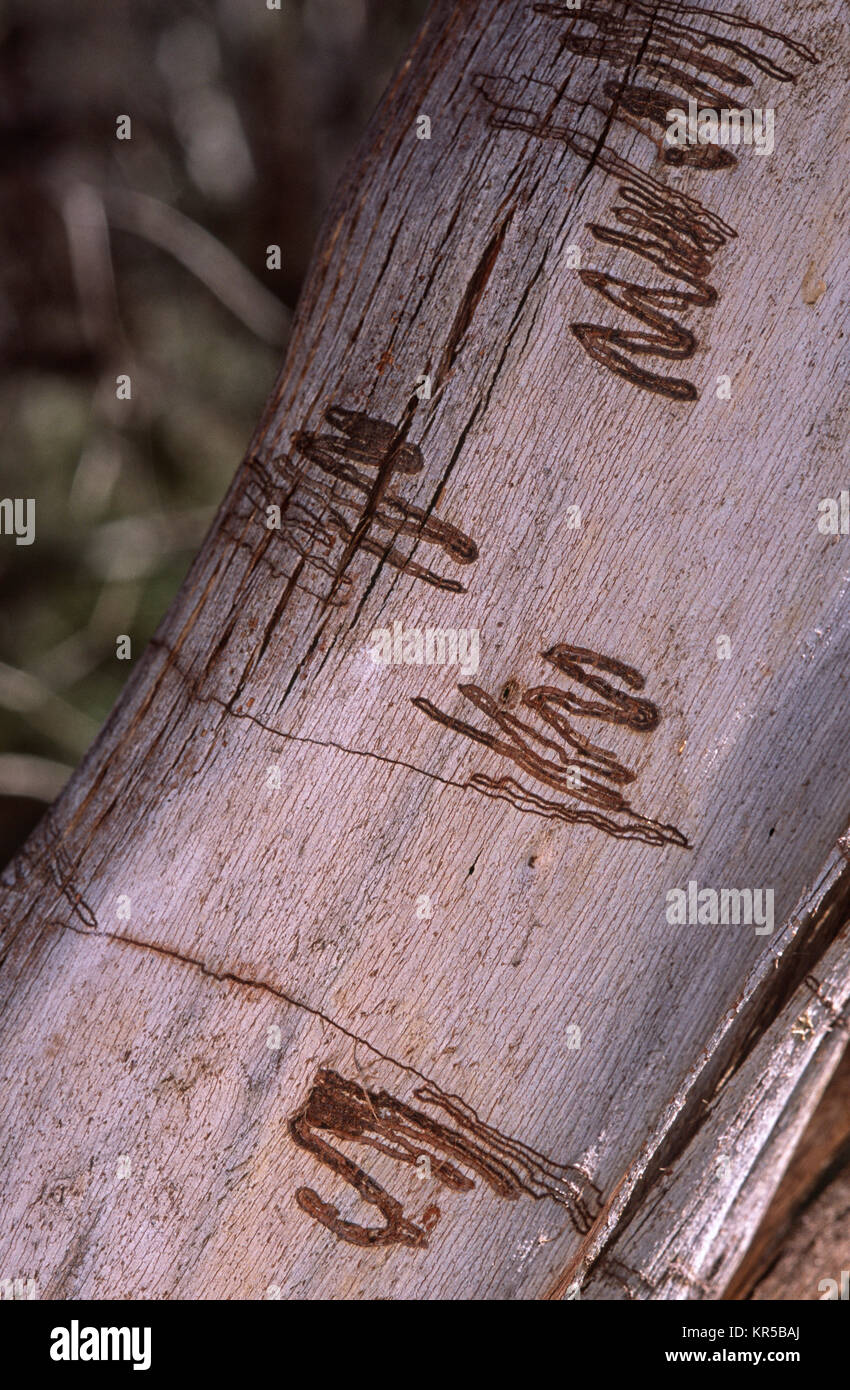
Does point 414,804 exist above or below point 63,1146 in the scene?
above

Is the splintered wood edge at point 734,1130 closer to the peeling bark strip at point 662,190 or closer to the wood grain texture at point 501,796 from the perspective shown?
the wood grain texture at point 501,796

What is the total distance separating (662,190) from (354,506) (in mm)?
269

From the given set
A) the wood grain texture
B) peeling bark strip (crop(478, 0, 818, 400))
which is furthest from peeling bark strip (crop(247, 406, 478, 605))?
peeling bark strip (crop(478, 0, 818, 400))

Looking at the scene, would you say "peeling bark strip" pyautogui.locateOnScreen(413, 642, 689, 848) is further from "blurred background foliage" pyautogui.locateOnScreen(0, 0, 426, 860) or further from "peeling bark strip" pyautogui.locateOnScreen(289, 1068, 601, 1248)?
"blurred background foliage" pyautogui.locateOnScreen(0, 0, 426, 860)

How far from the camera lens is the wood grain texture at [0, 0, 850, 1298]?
0.58 meters

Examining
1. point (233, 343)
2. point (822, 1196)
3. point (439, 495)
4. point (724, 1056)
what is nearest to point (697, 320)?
point (439, 495)

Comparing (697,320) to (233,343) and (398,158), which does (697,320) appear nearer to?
(398,158)

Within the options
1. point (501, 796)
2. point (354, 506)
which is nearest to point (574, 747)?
point (501, 796)

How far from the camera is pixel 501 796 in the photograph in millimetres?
596

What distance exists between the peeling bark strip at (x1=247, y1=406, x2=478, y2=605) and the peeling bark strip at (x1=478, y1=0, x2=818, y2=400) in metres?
0.14

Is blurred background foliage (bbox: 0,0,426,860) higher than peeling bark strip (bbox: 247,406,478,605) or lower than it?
higher

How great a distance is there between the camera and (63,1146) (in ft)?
2.01

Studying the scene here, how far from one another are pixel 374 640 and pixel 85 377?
1.01 metres

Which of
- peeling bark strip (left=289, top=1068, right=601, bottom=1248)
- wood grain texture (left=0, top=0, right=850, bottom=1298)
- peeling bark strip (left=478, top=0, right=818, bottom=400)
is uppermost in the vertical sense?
peeling bark strip (left=478, top=0, right=818, bottom=400)
